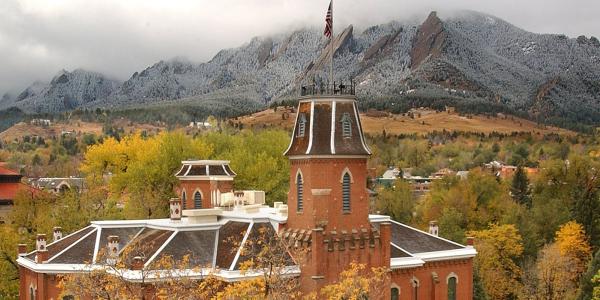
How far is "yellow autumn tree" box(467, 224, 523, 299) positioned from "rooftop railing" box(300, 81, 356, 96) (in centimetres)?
2473

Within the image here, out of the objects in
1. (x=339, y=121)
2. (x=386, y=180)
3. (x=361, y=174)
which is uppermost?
(x=339, y=121)

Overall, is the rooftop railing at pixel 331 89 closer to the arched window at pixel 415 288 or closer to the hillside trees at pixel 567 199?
the arched window at pixel 415 288

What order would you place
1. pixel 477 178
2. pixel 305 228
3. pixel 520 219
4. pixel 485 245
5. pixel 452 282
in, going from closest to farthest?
pixel 305 228, pixel 452 282, pixel 485 245, pixel 520 219, pixel 477 178

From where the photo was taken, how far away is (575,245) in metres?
65.4

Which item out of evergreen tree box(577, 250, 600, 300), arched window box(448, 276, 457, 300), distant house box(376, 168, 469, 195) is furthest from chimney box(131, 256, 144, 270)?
distant house box(376, 168, 469, 195)

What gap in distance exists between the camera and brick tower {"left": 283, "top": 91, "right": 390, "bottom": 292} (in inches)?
1513

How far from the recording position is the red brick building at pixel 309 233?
127ft

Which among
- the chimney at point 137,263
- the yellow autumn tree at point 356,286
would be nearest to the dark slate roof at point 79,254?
the chimney at point 137,263

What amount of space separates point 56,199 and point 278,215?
29562 millimetres

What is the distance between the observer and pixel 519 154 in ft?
529

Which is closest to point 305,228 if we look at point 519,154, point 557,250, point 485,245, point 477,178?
point 485,245

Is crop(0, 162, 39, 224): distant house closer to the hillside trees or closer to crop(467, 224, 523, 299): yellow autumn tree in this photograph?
crop(467, 224, 523, 299): yellow autumn tree

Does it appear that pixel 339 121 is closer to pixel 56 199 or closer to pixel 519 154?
pixel 56 199

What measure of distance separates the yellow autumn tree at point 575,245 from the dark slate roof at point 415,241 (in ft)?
64.2
